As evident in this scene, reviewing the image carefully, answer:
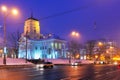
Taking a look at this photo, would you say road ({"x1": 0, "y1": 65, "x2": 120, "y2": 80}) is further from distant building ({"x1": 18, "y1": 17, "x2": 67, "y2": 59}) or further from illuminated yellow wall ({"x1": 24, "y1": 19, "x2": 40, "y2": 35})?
illuminated yellow wall ({"x1": 24, "y1": 19, "x2": 40, "y2": 35})

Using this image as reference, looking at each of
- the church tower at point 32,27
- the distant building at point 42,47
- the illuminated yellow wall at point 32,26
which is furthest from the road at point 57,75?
the illuminated yellow wall at point 32,26

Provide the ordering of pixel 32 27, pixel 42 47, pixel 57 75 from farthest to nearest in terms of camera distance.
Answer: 1. pixel 32 27
2. pixel 42 47
3. pixel 57 75

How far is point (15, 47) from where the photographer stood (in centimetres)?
9744

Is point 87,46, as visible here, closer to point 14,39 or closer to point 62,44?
point 62,44

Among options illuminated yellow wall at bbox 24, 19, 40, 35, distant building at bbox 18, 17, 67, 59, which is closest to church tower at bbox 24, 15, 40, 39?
illuminated yellow wall at bbox 24, 19, 40, 35

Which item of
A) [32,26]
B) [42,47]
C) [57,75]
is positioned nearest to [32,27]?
[32,26]

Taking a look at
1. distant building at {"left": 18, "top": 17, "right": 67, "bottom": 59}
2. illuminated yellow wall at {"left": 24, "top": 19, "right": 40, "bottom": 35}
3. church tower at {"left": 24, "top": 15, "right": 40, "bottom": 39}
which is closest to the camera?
distant building at {"left": 18, "top": 17, "right": 67, "bottom": 59}

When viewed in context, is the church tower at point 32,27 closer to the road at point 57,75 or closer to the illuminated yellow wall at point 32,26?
the illuminated yellow wall at point 32,26

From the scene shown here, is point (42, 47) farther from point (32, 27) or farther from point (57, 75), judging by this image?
point (57, 75)

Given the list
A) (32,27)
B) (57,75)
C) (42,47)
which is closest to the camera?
(57,75)

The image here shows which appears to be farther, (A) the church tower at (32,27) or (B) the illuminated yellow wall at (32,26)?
(B) the illuminated yellow wall at (32,26)

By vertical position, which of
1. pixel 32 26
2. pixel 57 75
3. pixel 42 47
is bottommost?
pixel 57 75

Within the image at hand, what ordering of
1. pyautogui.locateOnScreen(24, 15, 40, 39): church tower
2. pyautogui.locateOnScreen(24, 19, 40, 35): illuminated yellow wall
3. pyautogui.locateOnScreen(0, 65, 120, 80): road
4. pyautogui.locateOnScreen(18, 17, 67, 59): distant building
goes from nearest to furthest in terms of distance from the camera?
pyautogui.locateOnScreen(0, 65, 120, 80): road < pyautogui.locateOnScreen(18, 17, 67, 59): distant building < pyautogui.locateOnScreen(24, 15, 40, 39): church tower < pyautogui.locateOnScreen(24, 19, 40, 35): illuminated yellow wall

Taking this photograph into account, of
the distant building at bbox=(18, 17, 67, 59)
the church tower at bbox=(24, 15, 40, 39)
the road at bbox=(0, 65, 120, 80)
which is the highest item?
the church tower at bbox=(24, 15, 40, 39)
